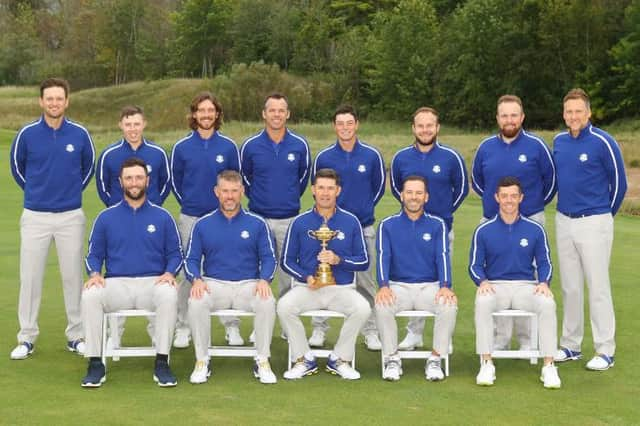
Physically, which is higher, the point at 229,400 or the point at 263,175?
the point at 263,175

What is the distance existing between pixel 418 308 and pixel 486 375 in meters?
0.77

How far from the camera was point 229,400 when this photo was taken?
6645mm

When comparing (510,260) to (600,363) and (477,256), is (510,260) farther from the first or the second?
(600,363)

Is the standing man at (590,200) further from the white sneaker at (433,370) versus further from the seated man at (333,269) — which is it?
the seated man at (333,269)

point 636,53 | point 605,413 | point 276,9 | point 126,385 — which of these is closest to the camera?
point 605,413

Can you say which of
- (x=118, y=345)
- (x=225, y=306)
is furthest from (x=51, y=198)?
(x=225, y=306)

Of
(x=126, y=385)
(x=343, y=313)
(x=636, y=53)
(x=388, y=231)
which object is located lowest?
(x=126, y=385)

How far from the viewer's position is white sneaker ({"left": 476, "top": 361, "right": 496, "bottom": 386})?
23.1 ft

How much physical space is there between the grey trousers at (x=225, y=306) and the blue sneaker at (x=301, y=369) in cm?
20

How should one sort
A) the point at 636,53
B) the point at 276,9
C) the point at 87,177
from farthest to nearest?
the point at 276,9
the point at 636,53
the point at 87,177

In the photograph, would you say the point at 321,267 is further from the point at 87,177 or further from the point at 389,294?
the point at 87,177

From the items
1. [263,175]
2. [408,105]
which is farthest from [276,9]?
[263,175]

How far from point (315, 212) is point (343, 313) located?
32.7 inches

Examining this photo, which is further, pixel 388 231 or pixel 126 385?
pixel 388 231
